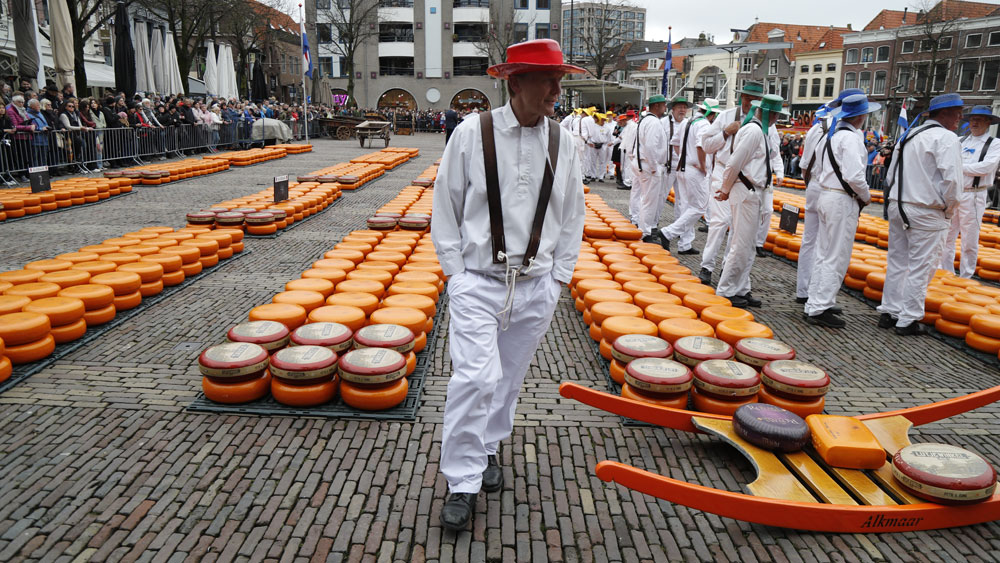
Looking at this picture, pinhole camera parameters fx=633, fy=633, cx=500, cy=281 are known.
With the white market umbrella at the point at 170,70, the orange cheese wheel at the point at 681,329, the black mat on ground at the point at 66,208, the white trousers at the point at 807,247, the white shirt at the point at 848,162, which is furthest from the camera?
the white market umbrella at the point at 170,70

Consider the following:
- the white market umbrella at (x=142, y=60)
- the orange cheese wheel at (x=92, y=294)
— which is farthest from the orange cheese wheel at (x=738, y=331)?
the white market umbrella at (x=142, y=60)

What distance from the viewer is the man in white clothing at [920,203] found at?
5887 mm

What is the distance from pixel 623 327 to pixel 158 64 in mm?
24883

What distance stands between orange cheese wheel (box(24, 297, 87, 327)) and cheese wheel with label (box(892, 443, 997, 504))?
5.67 m

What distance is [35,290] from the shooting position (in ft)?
17.3

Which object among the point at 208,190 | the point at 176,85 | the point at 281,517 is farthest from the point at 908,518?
the point at 176,85

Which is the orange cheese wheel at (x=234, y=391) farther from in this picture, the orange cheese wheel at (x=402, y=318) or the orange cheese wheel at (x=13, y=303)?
the orange cheese wheel at (x=13, y=303)

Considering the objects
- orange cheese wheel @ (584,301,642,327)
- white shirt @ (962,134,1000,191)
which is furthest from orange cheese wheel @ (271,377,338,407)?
white shirt @ (962,134,1000,191)

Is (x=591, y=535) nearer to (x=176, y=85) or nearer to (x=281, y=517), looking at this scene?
(x=281, y=517)

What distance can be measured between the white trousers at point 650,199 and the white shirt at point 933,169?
4.13 meters

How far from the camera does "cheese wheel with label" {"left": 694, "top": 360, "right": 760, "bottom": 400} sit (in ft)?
12.8

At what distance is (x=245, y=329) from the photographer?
178 inches

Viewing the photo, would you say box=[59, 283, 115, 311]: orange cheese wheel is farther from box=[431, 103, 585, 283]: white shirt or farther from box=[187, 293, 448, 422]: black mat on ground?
box=[431, 103, 585, 283]: white shirt

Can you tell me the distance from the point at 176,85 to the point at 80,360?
75.5 feet
